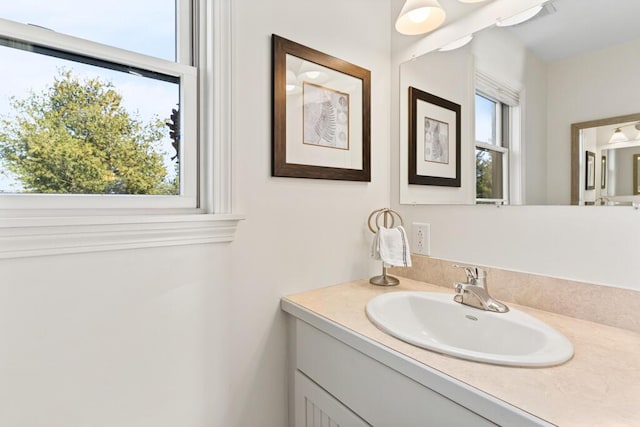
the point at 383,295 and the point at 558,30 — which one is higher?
the point at 558,30

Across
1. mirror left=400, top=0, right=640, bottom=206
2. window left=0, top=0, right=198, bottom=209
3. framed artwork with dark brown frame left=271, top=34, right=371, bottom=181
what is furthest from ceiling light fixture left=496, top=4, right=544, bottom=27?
window left=0, top=0, right=198, bottom=209

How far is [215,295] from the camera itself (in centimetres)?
99

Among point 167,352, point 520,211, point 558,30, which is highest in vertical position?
point 558,30

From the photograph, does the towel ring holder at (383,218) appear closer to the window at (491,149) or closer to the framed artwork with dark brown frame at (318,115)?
the framed artwork with dark brown frame at (318,115)

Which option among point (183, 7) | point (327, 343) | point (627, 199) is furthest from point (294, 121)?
point (627, 199)

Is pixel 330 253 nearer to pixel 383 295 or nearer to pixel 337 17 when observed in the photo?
pixel 383 295

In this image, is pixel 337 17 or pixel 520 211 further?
pixel 337 17

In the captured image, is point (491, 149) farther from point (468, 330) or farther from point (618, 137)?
point (468, 330)

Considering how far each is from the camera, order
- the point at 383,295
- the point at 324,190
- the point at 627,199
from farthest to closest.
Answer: the point at 324,190, the point at 383,295, the point at 627,199

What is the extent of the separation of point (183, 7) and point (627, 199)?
144 cm

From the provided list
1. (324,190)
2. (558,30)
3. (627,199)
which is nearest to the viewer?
(627,199)

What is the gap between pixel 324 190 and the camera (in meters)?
1.26

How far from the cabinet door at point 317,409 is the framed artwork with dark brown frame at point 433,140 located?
917 mm

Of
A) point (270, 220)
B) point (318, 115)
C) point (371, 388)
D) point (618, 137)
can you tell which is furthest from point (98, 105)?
point (618, 137)
